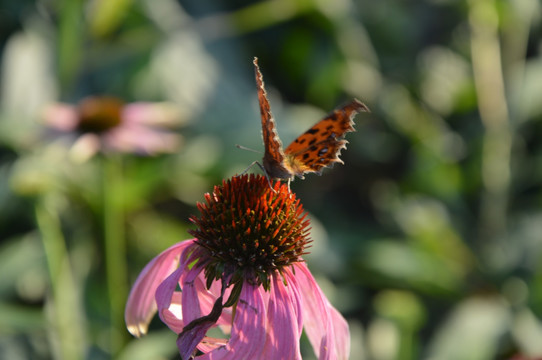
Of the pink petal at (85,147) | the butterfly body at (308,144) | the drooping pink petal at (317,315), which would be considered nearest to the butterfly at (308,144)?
the butterfly body at (308,144)

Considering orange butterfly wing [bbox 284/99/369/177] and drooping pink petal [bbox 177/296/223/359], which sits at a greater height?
orange butterfly wing [bbox 284/99/369/177]

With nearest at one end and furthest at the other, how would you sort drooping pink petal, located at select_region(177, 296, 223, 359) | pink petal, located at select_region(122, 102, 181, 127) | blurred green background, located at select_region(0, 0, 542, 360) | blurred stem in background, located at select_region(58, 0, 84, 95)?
drooping pink petal, located at select_region(177, 296, 223, 359) → pink petal, located at select_region(122, 102, 181, 127) → blurred green background, located at select_region(0, 0, 542, 360) → blurred stem in background, located at select_region(58, 0, 84, 95)

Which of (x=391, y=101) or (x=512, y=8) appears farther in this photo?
(x=391, y=101)

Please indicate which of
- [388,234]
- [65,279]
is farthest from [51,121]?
[388,234]

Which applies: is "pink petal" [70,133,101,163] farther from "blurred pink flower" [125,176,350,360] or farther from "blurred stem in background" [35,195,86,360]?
"blurred pink flower" [125,176,350,360]

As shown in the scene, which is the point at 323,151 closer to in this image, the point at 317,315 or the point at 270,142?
the point at 270,142

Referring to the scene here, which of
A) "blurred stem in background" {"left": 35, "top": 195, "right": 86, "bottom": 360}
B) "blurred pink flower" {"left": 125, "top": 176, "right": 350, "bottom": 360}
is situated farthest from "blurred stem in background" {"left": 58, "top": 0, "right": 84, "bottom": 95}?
"blurred pink flower" {"left": 125, "top": 176, "right": 350, "bottom": 360}

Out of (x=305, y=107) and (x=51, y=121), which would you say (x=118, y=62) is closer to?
(x=305, y=107)

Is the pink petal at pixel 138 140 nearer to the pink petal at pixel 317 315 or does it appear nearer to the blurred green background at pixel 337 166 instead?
the blurred green background at pixel 337 166
